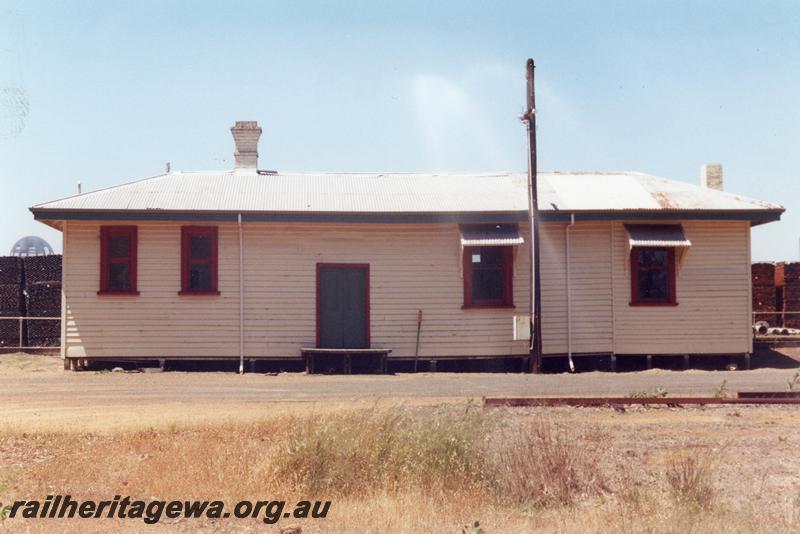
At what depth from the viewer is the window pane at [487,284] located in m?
18.3

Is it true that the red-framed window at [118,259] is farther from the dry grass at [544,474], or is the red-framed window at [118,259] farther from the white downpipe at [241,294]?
the dry grass at [544,474]

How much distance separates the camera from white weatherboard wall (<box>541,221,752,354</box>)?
18125 millimetres

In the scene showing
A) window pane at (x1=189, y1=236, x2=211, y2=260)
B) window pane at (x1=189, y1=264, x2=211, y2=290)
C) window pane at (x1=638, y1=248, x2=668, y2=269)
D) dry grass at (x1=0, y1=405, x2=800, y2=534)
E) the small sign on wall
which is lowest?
dry grass at (x1=0, y1=405, x2=800, y2=534)

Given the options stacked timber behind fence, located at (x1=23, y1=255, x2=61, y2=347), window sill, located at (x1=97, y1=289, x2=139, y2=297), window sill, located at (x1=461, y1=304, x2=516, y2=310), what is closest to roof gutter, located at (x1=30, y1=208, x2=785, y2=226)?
window sill, located at (x1=97, y1=289, x2=139, y2=297)

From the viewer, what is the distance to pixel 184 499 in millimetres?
7461

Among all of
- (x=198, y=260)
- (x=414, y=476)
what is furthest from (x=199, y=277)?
(x=414, y=476)

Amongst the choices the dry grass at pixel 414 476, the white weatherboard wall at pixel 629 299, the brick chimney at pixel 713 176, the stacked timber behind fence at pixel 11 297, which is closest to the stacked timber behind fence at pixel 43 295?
the stacked timber behind fence at pixel 11 297

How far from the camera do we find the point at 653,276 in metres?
18.5

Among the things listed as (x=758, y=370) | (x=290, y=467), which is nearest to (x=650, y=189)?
(x=758, y=370)

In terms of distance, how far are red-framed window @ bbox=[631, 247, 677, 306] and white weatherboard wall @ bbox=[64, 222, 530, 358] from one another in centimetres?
245

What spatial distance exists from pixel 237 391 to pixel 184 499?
253 inches

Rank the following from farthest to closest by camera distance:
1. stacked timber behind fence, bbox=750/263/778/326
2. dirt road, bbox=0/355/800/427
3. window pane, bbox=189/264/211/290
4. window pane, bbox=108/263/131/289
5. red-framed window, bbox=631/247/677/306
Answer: stacked timber behind fence, bbox=750/263/778/326
red-framed window, bbox=631/247/677/306
window pane, bbox=189/264/211/290
window pane, bbox=108/263/131/289
dirt road, bbox=0/355/800/427

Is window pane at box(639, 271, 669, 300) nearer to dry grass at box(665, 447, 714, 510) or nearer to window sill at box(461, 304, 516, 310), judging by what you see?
window sill at box(461, 304, 516, 310)

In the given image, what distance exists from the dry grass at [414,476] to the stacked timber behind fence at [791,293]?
638 inches
